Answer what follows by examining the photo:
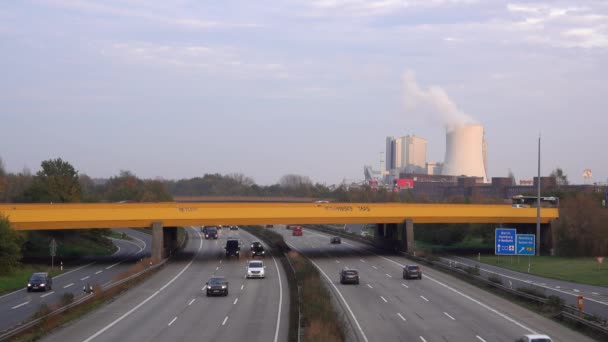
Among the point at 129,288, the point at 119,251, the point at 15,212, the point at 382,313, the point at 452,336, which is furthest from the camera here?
the point at 119,251

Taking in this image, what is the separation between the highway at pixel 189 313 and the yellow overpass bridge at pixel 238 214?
11769 mm

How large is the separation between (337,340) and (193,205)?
46.7m

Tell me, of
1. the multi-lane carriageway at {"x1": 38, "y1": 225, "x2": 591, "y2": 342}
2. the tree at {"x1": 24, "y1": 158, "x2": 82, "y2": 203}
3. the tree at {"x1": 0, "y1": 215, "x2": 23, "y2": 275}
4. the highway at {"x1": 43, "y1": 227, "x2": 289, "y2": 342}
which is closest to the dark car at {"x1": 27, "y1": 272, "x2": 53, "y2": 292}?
the highway at {"x1": 43, "y1": 227, "x2": 289, "y2": 342}

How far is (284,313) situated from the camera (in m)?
34.5

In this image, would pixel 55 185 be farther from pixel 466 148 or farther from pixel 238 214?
pixel 466 148

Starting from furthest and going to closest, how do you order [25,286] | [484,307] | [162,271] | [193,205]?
[193,205] < [162,271] < [25,286] < [484,307]

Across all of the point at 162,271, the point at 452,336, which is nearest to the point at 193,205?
the point at 162,271

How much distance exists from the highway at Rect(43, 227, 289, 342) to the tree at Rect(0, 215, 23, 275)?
10.8m

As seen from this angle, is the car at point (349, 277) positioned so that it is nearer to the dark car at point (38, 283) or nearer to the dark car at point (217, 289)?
the dark car at point (217, 289)

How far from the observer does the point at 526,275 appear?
57906 mm

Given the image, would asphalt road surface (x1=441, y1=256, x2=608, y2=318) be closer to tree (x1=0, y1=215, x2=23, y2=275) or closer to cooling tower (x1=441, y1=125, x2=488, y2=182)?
tree (x1=0, y1=215, x2=23, y2=275)

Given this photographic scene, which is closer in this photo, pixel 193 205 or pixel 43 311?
pixel 43 311

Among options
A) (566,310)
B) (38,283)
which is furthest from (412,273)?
(38,283)

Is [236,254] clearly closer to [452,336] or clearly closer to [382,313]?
[382,313]
